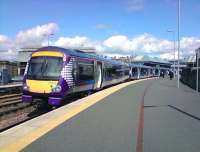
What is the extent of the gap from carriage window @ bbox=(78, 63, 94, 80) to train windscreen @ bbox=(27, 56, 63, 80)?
2.71 meters

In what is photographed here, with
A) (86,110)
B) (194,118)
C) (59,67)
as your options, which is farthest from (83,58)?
(194,118)

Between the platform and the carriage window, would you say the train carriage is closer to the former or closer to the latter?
the carriage window

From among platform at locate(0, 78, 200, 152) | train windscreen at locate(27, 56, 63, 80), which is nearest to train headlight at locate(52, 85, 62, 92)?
train windscreen at locate(27, 56, 63, 80)

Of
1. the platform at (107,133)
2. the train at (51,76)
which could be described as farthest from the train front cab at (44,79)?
the platform at (107,133)

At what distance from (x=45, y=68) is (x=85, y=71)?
473cm

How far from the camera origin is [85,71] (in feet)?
76.8

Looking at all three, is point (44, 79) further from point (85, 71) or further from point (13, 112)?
point (85, 71)

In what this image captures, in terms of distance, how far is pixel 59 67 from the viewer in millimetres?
19000

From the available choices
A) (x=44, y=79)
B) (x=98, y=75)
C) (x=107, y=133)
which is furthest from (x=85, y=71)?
(x=107, y=133)

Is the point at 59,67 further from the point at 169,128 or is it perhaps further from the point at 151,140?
the point at 151,140

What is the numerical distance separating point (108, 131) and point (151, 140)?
154 cm

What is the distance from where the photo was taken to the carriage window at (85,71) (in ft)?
72.1

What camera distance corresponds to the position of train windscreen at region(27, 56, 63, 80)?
18750 millimetres

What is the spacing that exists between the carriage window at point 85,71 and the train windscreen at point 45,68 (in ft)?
8.89
